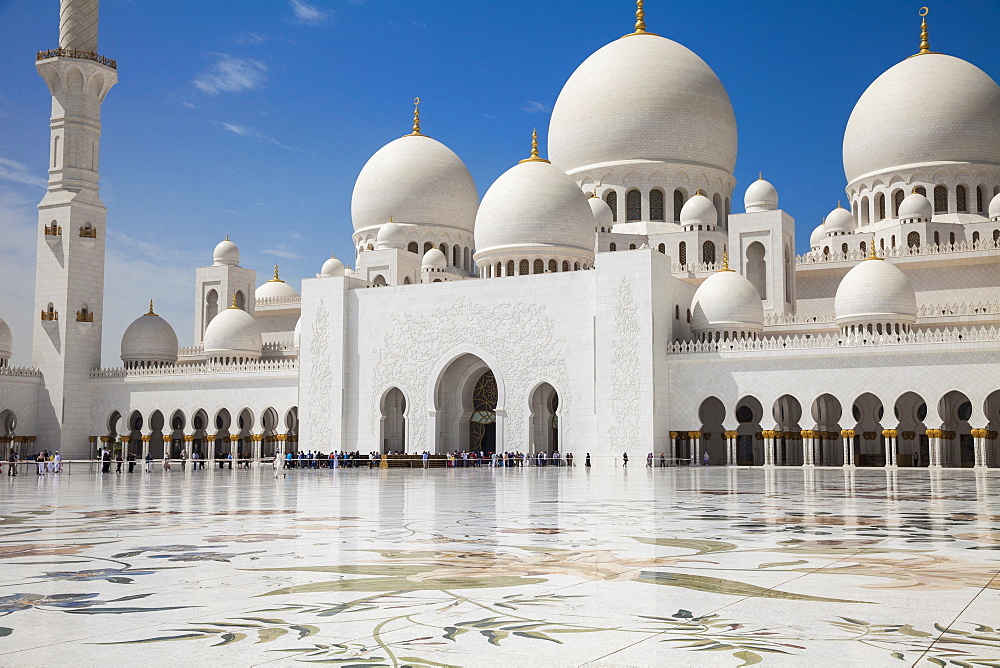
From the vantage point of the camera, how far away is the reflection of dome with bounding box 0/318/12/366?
28.8 meters

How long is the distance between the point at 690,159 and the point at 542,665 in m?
26.9

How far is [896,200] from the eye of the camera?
28062mm

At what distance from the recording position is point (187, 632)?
9.41 feet

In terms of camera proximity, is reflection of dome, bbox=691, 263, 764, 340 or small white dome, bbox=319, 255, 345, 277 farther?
small white dome, bbox=319, 255, 345, 277

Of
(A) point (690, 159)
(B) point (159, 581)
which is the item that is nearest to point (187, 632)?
Result: (B) point (159, 581)

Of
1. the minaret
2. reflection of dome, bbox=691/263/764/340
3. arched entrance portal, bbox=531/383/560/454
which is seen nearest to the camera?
reflection of dome, bbox=691/263/764/340

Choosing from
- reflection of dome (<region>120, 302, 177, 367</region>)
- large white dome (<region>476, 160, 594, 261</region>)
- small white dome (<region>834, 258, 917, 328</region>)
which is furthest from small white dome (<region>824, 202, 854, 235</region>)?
reflection of dome (<region>120, 302, 177, 367</region>)

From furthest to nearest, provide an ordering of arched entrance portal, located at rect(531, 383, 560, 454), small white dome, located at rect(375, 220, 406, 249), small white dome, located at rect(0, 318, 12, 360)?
small white dome, located at rect(375, 220, 406, 249)
small white dome, located at rect(0, 318, 12, 360)
arched entrance portal, located at rect(531, 383, 560, 454)

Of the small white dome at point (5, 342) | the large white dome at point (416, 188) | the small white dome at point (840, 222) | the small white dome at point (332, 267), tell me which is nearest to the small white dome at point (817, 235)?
the small white dome at point (840, 222)

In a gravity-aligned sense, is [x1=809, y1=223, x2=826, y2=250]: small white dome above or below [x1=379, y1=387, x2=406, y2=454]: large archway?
above

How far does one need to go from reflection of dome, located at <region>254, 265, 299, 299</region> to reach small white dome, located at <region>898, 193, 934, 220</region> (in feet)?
64.0

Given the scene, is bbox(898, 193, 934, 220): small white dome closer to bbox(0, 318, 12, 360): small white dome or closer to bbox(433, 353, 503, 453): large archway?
bbox(433, 353, 503, 453): large archway

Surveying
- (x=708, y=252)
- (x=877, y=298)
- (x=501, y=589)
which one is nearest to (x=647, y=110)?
(x=708, y=252)

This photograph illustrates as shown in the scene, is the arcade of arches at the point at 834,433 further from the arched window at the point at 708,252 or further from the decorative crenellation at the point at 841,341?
the arched window at the point at 708,252
